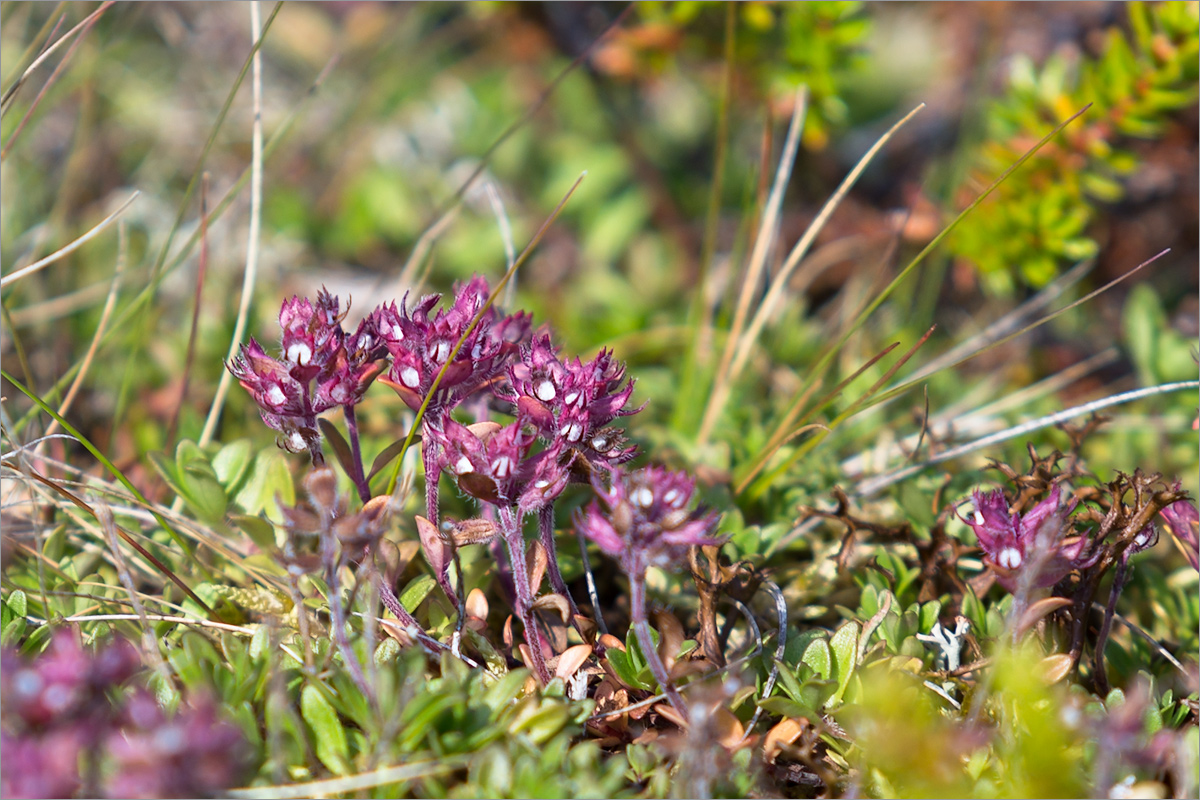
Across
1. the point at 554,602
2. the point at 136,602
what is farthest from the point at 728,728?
the point at 136,602

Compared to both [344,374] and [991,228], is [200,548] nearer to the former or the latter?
[344,374]

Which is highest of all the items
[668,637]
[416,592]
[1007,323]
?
[1007,323]

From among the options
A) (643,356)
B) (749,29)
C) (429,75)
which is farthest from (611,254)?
(429,75)

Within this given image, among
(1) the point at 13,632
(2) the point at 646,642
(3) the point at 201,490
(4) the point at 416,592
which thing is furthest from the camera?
(3) the point at 201,490

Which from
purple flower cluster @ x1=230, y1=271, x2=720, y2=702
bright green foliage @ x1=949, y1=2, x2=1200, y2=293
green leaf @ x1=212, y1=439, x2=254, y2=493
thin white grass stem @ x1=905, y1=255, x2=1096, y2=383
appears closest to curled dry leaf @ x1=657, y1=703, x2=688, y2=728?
purple flower cluster @ x1=230, y1=271, x2=720, y2=702

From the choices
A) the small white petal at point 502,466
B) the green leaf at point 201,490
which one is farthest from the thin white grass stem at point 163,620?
the small white petal at point 502,466

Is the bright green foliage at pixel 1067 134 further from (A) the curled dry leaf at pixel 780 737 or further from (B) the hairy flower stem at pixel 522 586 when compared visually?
(B) the hairy flower stem at pixel 522 586

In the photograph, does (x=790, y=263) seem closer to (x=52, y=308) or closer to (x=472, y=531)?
(x=472, y=531)
